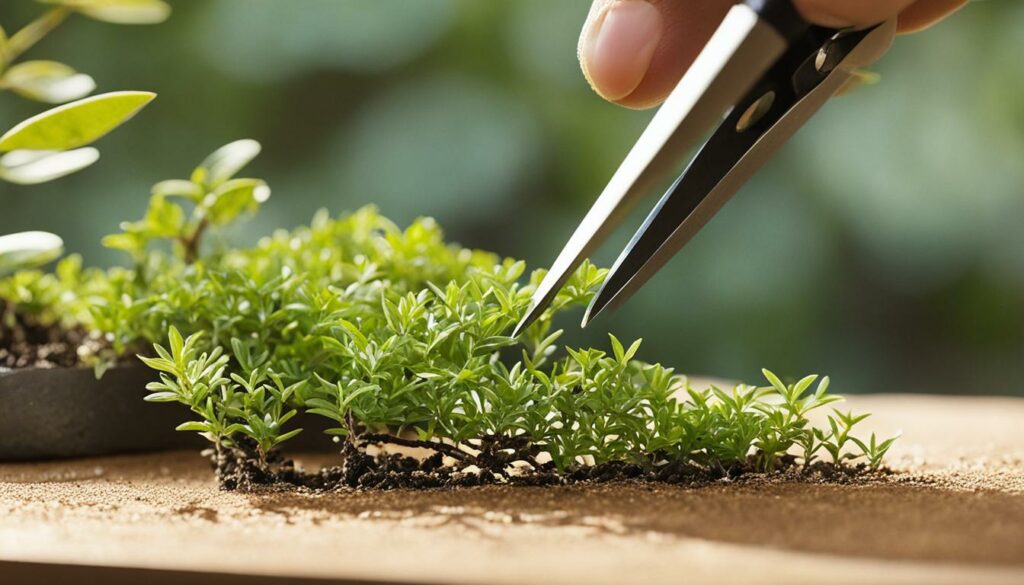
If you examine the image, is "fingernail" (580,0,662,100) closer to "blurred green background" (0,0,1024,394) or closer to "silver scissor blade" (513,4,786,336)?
"silver scissor blade" (513,4,786,336)

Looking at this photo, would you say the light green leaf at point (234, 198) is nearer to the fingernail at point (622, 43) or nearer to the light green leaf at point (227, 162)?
the light green leaf at point (227, 162)

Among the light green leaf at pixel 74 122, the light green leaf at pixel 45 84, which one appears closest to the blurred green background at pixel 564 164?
the light green leaf at pixel 45 84

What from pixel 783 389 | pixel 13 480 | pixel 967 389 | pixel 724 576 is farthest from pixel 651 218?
pixel 967 389

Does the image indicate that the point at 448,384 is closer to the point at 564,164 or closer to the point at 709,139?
the point at 709,139

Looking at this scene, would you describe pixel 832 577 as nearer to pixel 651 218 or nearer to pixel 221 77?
pixel 651 218

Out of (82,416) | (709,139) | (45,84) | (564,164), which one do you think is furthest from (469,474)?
(564,164)

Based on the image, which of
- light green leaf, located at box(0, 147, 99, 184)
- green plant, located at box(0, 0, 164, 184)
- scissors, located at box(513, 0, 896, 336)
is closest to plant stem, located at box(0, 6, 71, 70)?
green plant, located at box(0, 0, 164, 184)
